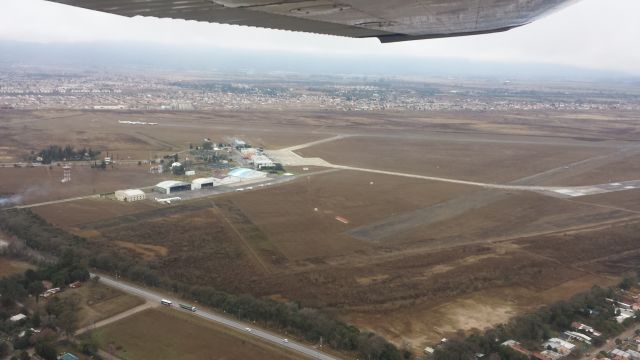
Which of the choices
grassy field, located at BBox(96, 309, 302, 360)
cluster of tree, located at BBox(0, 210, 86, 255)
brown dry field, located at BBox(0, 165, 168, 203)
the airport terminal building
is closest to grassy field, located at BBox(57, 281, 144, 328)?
grassy field, located at BBox(96, 309, 302, 360)

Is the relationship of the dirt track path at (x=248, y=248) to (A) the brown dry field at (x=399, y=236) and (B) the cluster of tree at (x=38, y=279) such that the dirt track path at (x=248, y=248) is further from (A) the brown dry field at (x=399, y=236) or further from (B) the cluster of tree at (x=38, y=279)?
(B) the cluster of tree at (x=38, y=279)

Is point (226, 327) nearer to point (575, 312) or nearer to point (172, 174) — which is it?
point (575, 312)

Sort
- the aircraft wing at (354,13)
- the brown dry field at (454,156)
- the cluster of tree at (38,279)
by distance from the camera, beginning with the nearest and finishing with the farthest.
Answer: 1. the aircraft wing at (354,13)
2. the cluster of tree at (38,279)
3. the brown dry field at (454,156)

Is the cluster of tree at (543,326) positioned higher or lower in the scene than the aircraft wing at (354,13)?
lower

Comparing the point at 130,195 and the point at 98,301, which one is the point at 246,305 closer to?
the point at 98,301

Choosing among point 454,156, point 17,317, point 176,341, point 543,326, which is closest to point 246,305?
point 176,341

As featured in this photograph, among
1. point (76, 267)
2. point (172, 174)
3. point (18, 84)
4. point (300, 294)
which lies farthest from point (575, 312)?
point (18, 84)

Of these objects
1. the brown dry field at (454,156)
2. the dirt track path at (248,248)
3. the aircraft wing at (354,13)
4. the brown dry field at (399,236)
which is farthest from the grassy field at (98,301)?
the brown dry field at (454,156)
